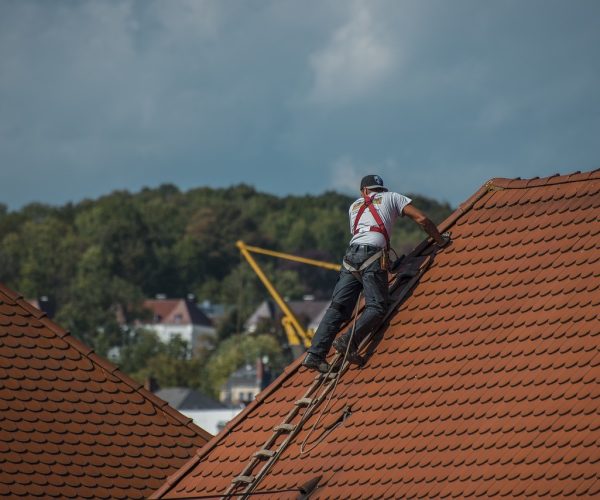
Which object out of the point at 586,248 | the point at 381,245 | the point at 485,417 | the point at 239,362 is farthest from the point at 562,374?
the point at 239,362

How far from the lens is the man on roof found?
15531mm

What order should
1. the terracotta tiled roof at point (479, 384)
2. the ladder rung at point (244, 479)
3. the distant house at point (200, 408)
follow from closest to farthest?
the terracotta tiled roof at point (479, 384), the ladder rung at point (244, 479), the distant house at point (200, 408)

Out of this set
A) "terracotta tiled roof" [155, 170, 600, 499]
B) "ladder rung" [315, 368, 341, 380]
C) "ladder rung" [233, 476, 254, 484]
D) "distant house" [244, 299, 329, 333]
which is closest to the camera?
A: "terracotta tiled roof" [155, 170, 600, 499]

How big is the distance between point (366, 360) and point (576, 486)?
3.43 meters

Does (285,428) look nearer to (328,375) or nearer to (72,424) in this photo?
(328,375)

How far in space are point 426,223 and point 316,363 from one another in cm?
179

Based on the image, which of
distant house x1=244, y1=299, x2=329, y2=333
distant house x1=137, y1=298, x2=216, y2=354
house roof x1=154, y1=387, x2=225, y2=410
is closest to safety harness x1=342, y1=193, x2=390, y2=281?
house roof x1=154, y1=387, x2=225, y2=410

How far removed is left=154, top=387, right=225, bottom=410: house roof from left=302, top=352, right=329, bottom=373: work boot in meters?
93.1

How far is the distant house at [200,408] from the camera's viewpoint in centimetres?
10088

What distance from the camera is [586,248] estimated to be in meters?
14.9

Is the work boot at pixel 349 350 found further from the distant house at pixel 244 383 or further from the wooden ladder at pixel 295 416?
the distant house at pixel 244 383

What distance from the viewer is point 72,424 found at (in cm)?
1659

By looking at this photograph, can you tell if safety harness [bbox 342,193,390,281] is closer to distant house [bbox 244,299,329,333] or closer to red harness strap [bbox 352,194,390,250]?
red harness strap [bbox 352,194,390,250]

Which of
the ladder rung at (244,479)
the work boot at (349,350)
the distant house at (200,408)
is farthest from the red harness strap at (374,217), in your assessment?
the distant house at (200,408)
